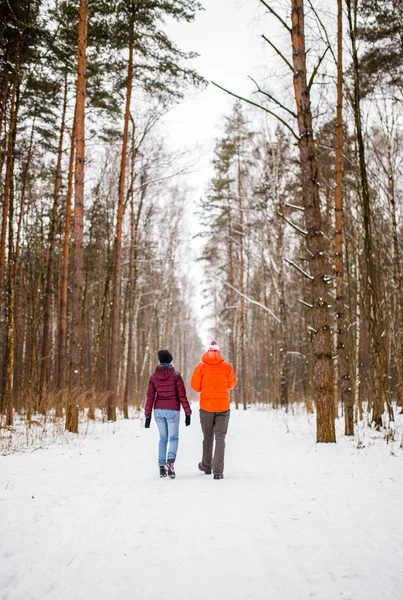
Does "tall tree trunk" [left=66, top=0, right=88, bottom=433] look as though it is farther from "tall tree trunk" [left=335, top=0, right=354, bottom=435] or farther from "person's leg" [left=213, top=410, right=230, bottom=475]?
"tall tree trunk" [left=335, top=0, right=354, bottom=435]

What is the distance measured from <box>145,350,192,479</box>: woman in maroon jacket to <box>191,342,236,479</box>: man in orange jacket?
0.27 metres

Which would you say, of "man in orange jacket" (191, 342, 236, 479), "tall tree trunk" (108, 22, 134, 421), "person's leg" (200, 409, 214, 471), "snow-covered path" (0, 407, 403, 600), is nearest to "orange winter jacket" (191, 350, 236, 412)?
"man in orange jacket" (191, 342, 236, 479)

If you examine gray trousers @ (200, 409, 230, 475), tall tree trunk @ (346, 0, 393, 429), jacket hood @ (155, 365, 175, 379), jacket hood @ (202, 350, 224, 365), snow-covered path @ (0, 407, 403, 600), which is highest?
tall tree trunk @ (346, 0, 393, 429)

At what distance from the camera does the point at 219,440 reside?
545cm

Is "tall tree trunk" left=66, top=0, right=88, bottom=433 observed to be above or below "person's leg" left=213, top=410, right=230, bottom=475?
above

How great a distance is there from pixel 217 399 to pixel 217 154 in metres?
20.5

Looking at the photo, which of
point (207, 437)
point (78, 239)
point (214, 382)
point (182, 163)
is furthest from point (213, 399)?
point (182, 163)

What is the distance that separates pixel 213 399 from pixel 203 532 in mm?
2616

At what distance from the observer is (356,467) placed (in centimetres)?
562

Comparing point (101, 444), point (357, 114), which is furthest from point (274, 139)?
point (101, 444)

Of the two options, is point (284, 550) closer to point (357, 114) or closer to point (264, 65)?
point (357, 114)

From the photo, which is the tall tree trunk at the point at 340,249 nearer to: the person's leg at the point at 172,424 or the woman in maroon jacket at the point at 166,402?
the woman in maroon jacket at the point at 166,402

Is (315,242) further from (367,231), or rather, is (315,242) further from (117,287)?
(117,287)

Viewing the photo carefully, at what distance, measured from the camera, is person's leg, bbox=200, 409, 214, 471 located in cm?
560
